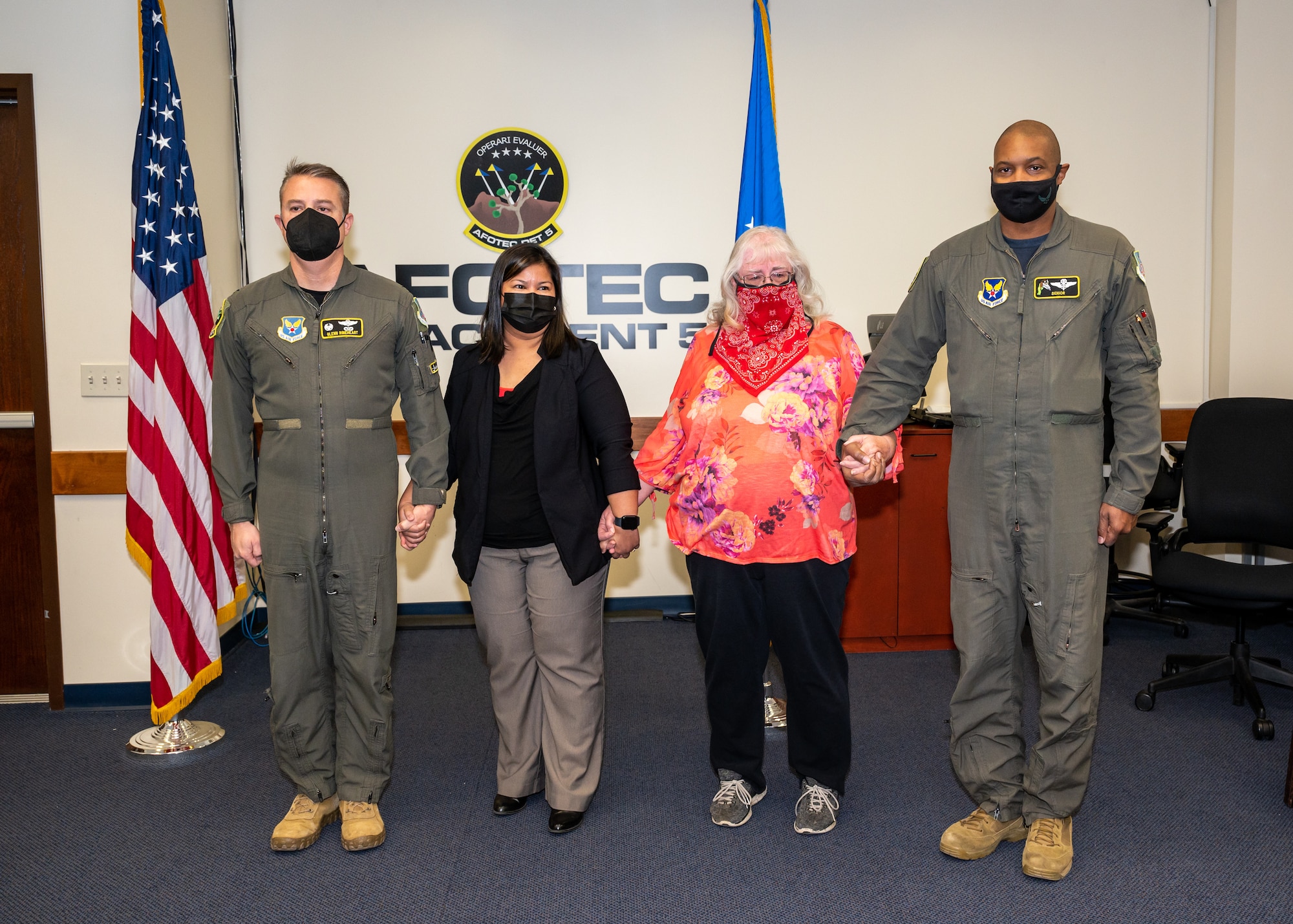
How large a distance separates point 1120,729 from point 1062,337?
5.97 feet

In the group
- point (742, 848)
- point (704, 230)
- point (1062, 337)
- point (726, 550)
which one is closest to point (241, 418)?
point (726, 550)

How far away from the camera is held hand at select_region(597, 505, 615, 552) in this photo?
263 cm

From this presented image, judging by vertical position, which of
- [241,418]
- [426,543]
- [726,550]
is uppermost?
[241,418]

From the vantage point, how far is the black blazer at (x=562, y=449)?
101 inches

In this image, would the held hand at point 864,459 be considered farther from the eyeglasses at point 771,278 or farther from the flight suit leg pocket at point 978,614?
the eyeglasses at point 771,278

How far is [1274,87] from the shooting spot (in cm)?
485

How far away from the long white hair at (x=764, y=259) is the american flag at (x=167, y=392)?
2142mm

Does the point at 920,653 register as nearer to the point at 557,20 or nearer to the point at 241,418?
the point at 241,418

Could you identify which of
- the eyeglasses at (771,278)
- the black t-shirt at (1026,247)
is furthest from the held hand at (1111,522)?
the eyeglasses at (771,278)

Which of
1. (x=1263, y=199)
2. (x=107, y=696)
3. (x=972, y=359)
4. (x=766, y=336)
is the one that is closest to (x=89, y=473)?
(x=107, y=696)

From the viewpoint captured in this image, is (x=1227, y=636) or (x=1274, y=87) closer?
(x=1227, y=636)

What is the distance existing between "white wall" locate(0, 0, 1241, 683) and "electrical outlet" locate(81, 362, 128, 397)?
4.24 feet

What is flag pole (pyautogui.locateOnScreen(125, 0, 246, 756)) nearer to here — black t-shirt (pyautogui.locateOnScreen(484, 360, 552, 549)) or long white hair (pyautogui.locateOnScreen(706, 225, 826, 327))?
black t-shirt (pyautogui.locateOnScreen(484, 360, 552, 549))

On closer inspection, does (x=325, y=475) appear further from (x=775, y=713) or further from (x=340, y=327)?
(x=775, y=713)
